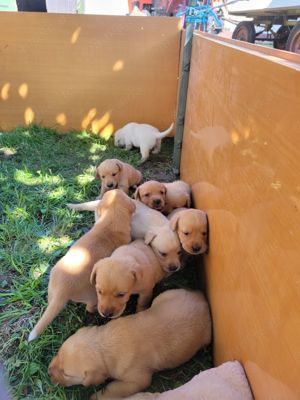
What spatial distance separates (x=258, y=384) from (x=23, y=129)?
4.78 metres

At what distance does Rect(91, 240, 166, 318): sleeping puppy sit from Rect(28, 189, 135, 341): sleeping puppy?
103 mm

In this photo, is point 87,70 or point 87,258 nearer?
point 87,258

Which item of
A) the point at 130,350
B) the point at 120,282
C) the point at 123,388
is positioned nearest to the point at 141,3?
the point at 120,282

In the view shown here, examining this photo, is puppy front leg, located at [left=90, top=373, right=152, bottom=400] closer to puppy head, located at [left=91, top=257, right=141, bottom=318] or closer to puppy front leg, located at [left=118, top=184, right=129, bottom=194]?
puppy head, located at [left=91, top=257, right=141, bottom=318]

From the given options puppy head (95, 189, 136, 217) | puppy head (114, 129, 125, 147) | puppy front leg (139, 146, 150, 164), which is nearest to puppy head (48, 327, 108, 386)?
puppy head (95, 189, 136, 217)

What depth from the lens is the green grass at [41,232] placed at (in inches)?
79.4

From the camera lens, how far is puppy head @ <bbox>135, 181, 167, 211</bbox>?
10.1ft

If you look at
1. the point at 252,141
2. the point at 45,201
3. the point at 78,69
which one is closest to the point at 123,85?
the point at 78,69

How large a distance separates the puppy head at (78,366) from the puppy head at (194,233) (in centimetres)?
86

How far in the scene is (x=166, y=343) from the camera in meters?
1.92

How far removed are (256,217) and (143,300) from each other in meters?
1.16

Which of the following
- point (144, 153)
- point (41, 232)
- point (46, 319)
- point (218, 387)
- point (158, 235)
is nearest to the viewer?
point (218, 387)

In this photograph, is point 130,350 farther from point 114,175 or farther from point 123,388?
point 114,175

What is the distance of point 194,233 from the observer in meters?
2.33
